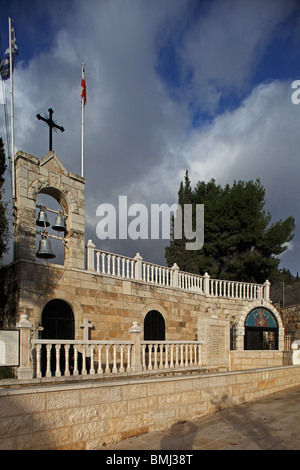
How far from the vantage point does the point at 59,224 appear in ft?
41.1

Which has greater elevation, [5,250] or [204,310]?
[5,250]

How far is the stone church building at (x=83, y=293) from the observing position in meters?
11.5

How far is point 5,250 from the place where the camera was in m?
12.0

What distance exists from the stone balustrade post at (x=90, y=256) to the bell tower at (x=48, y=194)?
20 cm

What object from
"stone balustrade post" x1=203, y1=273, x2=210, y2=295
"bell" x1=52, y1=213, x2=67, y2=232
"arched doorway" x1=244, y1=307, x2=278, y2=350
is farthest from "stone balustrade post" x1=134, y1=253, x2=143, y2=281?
"stone balustrade post" x1=203, y1=273, x2=210, y2=295

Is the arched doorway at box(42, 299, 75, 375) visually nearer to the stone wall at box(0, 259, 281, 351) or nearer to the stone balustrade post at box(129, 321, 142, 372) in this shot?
the stone wall at box(0, 259, 281, 351)

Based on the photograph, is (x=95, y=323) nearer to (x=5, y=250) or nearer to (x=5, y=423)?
(x=5, y=250)

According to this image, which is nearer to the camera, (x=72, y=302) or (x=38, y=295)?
(x=38, y=295)

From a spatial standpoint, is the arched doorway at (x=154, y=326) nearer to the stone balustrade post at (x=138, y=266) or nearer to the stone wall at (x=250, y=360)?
the stone balustrade post at (x=138, y=266)

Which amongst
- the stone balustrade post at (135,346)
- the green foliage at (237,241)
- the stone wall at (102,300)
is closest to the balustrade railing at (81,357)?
the stone balustrade post at (135,346)

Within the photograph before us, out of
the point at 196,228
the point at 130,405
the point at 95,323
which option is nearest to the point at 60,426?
the point at 130,405

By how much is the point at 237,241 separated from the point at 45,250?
57.3 ft

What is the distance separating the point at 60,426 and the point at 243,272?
22.9 m

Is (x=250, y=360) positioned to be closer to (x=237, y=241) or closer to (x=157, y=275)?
(x=157, y=275)
